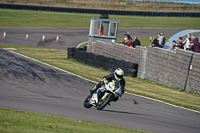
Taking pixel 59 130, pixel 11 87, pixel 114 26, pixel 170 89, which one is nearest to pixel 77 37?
pixel 114 26

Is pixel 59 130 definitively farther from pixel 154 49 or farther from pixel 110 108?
pixel 154 49

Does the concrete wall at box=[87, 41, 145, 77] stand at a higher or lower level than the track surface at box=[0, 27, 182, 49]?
higher

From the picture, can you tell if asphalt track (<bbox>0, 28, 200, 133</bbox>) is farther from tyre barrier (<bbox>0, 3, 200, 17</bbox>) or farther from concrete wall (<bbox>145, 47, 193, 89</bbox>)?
tyre barrier (<bbox>0, 3, 200, 17</bbox>)

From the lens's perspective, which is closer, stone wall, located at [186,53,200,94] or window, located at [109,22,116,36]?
stone wall, located at [186,53,200,94]

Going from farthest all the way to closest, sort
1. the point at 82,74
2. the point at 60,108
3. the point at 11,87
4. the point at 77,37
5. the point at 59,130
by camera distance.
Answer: the point at 77,37 → the point at 82,74 → the point at 11,87 → the point at 60,108 → the point at 59,130

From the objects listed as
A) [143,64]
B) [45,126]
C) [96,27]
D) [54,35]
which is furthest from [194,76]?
[54,35]

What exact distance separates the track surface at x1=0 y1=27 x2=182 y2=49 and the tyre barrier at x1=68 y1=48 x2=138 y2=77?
7129 mm

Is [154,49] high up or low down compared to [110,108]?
up

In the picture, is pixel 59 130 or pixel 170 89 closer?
pixel 59 130

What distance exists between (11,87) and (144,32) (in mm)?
31193

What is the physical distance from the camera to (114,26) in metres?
25.4

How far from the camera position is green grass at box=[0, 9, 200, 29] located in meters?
42.0

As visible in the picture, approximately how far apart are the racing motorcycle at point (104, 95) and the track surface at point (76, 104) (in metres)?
0.22

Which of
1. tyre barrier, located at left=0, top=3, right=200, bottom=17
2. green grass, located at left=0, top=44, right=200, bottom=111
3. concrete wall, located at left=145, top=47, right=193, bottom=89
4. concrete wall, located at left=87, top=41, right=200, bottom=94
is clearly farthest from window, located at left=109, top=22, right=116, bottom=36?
tyre barrier, located at left=0, top=3, right=200, bottom=17
